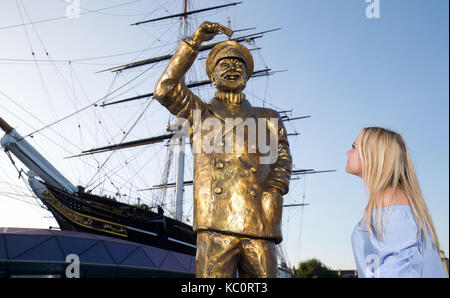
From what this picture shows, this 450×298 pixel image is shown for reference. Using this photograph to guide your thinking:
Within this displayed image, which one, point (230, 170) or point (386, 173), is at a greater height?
point (230, 170)

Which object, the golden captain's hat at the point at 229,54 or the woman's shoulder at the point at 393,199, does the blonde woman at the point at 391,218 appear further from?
the golden captain's hat at the point at 229,54

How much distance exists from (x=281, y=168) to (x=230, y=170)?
1.47 feet

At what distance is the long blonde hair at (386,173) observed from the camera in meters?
1.49

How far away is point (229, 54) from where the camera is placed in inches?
130

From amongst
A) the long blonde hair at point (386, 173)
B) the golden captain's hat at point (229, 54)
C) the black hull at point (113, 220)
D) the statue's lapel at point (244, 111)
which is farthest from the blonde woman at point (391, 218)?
the black hull at point (113, 220)

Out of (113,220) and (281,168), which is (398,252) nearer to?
(281,168)

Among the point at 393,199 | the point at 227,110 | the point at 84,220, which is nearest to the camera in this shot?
the point at 393,199

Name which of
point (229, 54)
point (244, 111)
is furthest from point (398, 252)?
point (229, 54)

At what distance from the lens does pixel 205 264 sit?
2.70m

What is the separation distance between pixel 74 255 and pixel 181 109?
7.28 metres

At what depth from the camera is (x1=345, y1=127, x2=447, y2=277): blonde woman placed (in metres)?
1.39

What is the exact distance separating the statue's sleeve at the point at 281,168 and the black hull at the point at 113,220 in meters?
11.7
